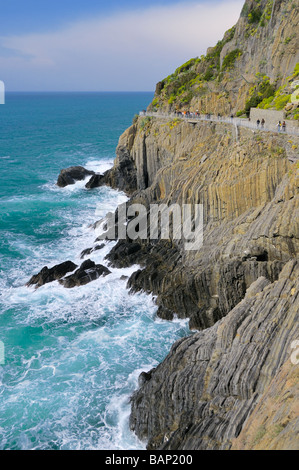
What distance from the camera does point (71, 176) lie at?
Result: 72438 mm

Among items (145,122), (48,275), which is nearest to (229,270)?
(48,275)

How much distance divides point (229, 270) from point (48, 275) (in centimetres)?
1925

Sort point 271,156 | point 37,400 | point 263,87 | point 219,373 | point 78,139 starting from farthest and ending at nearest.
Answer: point 78,139 < point 263,87 < point 271,156 < point 37,400 < point 219,373

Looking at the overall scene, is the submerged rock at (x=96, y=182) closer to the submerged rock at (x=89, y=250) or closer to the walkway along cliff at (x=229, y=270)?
the walkway along cliff at (x=229, y=270)

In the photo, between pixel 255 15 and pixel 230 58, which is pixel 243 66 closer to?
pixel 230 58

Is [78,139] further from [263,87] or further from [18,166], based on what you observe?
[263,87]

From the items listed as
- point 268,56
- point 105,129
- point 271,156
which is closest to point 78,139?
point 105,129

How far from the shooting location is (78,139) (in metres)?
119

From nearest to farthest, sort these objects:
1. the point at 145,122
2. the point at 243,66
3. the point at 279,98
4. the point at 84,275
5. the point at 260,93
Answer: the point at 84,275 → the point at 279,98 → the point at 260,93 → the point at 243,66 → the point at 145,122

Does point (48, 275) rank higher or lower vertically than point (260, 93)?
lower

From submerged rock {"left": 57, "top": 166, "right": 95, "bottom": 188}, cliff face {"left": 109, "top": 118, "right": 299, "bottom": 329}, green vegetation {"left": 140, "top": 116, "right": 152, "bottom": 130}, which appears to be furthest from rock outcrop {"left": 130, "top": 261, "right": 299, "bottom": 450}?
submerged rock {"left": 57, "top": 166, "right": 95, "bottom": 188}

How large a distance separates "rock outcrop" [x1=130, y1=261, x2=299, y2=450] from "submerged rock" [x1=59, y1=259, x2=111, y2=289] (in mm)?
15795

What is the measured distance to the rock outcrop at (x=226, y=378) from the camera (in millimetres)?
17984

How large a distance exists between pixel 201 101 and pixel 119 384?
3981 cm
